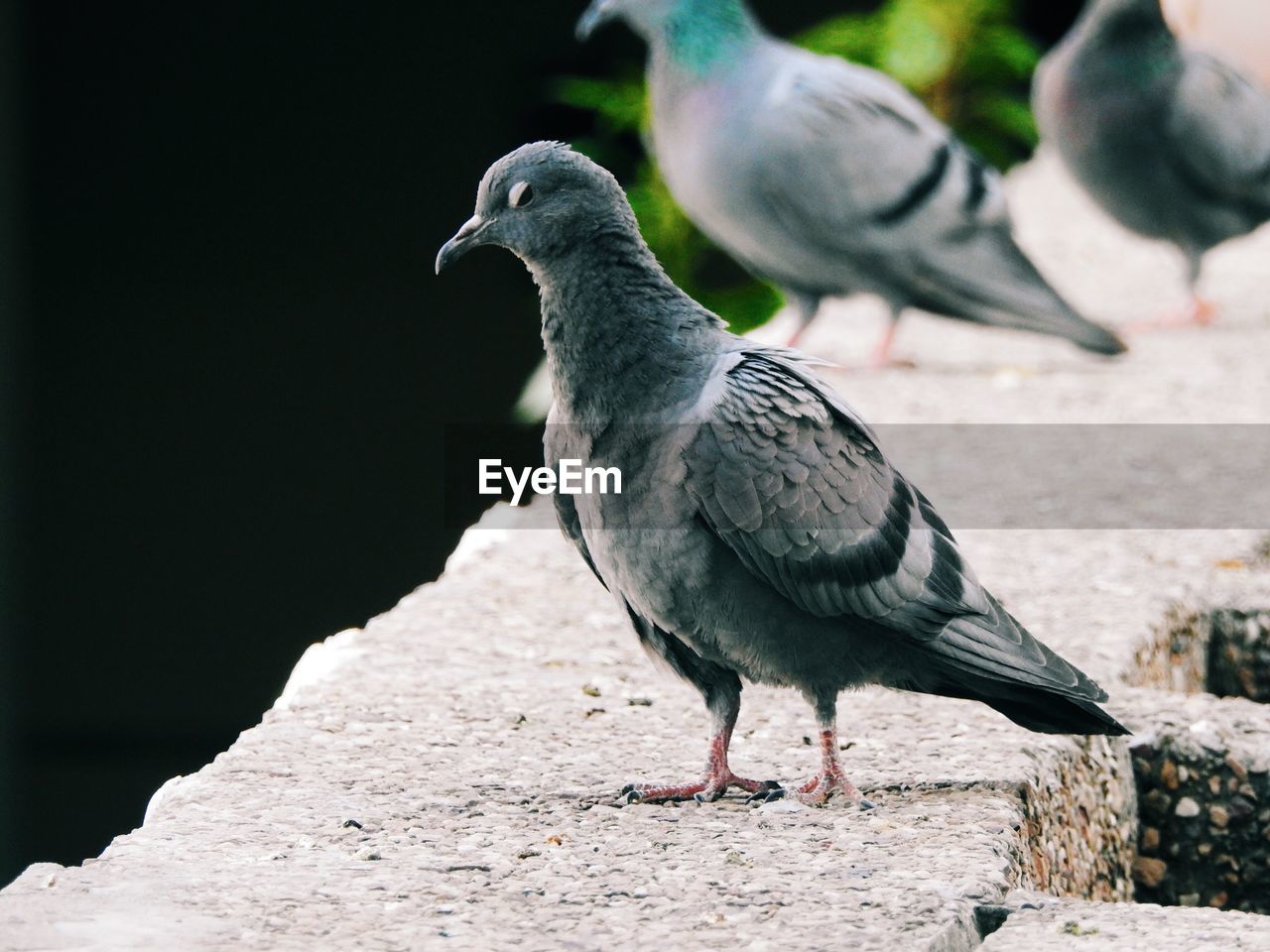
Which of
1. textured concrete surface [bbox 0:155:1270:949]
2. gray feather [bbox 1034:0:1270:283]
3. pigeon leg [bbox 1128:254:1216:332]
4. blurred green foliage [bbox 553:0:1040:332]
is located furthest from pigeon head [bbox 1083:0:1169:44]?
textured concrete surface [bbox 0:155:1270:949]

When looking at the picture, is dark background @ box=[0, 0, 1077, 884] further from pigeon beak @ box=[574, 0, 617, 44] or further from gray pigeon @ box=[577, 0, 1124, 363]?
pigeon beak @ box=[574, 0, 617, 44]

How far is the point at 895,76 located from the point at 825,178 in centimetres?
392

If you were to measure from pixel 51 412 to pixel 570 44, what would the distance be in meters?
3.48

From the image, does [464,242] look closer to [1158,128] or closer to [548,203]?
[548,203]

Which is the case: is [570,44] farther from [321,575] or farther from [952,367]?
[952,367]

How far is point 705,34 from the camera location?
6035 mm

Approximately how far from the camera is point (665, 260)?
30.9 feet

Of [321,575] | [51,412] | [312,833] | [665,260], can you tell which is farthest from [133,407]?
[312,833]

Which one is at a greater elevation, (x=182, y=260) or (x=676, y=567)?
(x=182, y=260)

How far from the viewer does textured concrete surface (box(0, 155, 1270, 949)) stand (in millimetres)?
2422

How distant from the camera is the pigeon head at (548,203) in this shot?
283 centimetres

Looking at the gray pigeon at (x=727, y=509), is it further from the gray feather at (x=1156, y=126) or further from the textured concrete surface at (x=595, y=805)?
the gray feather at (x=1156, y=126)

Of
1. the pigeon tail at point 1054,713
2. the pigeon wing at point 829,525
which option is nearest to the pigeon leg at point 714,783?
the pigeon wing at point 829,525

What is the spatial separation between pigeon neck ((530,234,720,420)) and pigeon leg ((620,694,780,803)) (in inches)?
20.3
